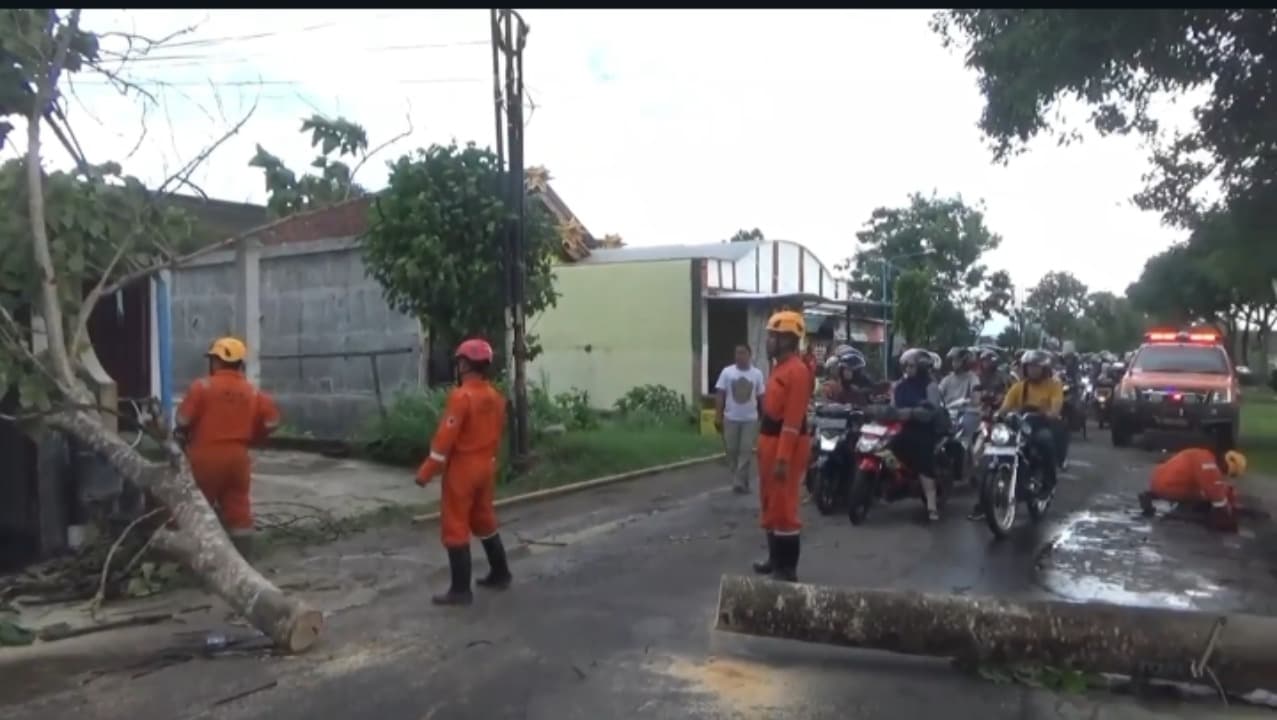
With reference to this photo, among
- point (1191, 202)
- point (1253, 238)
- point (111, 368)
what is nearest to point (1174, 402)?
point (1191, 202)

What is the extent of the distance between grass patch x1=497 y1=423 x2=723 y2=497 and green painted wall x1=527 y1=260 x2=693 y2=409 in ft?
15.0

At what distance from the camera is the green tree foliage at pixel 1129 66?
8.35 metres

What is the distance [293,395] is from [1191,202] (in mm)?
15095

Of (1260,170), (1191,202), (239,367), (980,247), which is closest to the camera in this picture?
(239,367)

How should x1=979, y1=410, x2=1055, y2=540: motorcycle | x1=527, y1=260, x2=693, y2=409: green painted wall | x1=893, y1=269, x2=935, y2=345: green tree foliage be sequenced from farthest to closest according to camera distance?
x1=893, y1=269, x2=935, y2=345: green tree foliage
x1=527, y1=260, x2=693, y2=409: green painted wall
x1=979, y1=410, x2=1055, y2=540: motorcycle

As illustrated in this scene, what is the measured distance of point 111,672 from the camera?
6559 mm

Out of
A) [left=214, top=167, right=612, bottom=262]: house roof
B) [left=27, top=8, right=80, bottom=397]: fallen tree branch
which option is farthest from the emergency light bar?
[left=27, top=8, right=80, bottom=397]: fallen tree branch

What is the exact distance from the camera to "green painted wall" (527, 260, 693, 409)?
2441 centimetres

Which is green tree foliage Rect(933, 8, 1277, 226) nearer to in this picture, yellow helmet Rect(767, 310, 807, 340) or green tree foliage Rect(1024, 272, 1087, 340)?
yellow helmet Rect(767, 310, 807, 340)

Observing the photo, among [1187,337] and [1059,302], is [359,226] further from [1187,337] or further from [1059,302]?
[1059,302]

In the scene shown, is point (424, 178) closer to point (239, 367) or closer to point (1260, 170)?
point (239, 367)

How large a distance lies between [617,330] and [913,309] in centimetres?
1467

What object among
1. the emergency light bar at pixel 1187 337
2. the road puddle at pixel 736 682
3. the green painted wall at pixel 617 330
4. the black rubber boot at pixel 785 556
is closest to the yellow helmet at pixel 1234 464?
the black rubber boot at pixel 785 556

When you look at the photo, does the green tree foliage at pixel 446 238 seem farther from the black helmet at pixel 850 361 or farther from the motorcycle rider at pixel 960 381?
the motorcycle rider at pixel 960 381
